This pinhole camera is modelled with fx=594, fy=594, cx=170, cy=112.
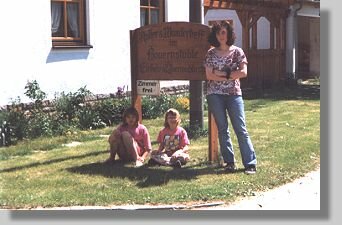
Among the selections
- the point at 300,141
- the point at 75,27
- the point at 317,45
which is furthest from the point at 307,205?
the point at 317,45

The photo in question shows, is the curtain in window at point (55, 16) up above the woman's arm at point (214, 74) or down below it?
above

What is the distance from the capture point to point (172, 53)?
751cm

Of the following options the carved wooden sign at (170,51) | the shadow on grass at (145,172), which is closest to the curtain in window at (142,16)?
the carved wooden sign at (170,51)

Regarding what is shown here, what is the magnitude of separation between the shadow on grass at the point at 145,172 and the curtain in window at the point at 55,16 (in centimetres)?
404

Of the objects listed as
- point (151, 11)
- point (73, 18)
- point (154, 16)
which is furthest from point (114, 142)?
point (154, 16)

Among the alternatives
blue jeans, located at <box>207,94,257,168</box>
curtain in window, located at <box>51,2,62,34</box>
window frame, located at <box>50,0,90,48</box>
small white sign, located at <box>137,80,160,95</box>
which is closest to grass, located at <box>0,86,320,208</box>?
blue jeans, located at <box>207,94,257,168</box>

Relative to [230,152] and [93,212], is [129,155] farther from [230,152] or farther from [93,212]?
[93,212]

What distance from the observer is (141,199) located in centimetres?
583

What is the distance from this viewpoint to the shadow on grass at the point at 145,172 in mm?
6605

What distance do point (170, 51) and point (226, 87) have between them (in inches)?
40.0

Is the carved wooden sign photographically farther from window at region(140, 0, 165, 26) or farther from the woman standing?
window at region(140, 0, 165, 26)

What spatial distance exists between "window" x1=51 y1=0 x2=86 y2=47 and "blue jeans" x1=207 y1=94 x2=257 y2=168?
456cm

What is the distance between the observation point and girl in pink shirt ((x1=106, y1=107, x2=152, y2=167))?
7250 mm

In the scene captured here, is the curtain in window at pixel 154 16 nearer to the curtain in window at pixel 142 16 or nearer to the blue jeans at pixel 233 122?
the curtain in window at pixel 142 16
